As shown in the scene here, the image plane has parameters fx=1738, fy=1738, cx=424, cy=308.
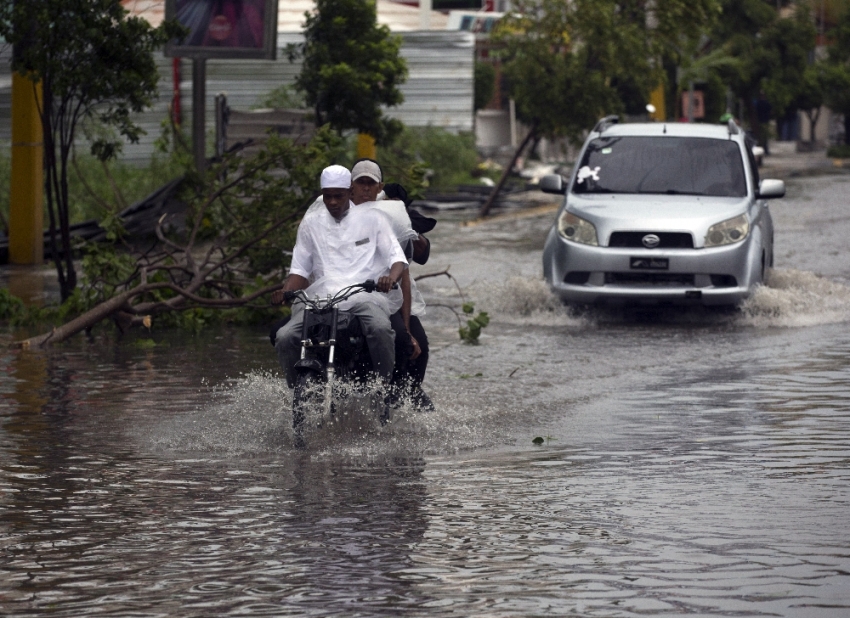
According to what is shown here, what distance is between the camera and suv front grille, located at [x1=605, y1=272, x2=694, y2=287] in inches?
625

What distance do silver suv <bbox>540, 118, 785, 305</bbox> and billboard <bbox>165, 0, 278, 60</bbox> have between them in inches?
252

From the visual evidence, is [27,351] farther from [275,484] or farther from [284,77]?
[284,77]

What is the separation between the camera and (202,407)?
1110cm

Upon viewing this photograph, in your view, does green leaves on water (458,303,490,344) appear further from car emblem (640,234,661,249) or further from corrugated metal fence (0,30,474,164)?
corrugated metal fence (0,30,474,164)

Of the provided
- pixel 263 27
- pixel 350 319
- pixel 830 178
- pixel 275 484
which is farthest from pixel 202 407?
pixel 830 178

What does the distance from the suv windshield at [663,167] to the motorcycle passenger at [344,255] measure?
7.41 m

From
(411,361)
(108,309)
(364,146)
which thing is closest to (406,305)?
(411,361)

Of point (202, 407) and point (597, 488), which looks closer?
point (597, 488)

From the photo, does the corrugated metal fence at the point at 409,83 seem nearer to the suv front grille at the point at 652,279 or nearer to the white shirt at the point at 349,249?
the suv front grille at the point at 652,279

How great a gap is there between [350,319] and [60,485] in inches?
73.4

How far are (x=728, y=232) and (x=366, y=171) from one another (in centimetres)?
674

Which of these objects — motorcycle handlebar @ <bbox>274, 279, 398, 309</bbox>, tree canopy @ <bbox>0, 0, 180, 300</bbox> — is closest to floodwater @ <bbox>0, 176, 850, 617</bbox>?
motorcycle handlebar @ <bbox>274, 279, 398, 309</bbox>

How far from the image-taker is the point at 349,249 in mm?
9828

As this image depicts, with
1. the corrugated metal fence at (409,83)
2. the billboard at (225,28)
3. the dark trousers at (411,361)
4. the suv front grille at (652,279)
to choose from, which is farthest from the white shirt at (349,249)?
the corrugated metal fence at (409,83)
